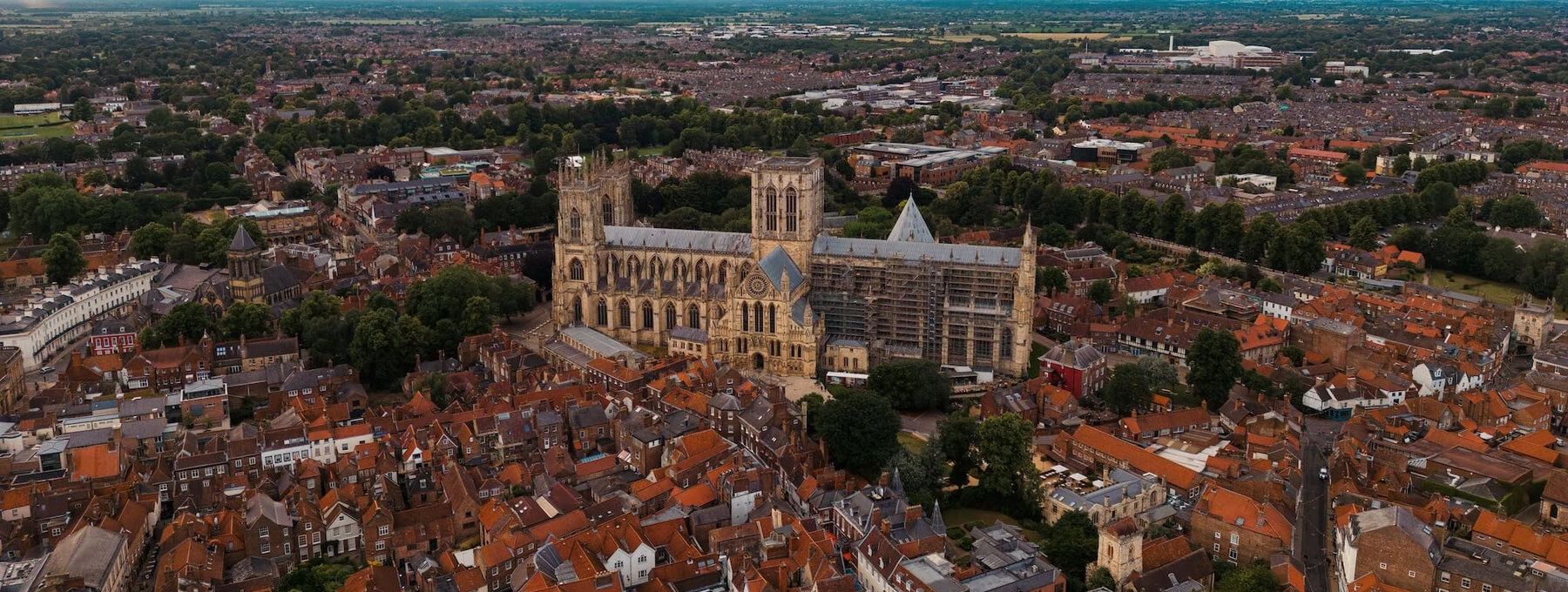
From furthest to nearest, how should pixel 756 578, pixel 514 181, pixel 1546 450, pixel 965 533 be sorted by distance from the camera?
pixel 514 181 < pixel 1546 450 < pixel 965 533 < pixel 756 578

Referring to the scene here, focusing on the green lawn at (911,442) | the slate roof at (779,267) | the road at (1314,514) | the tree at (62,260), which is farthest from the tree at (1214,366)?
the tree at (62,260)

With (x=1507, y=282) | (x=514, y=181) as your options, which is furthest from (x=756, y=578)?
(x=514, y=181)

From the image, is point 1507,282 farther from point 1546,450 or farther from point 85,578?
point 85,578

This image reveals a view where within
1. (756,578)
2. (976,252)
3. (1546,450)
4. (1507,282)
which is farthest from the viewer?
(1507,282)

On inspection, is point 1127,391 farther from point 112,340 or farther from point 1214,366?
point 112,340

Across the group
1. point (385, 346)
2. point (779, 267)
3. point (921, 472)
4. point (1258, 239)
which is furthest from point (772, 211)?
point (1258, 239)

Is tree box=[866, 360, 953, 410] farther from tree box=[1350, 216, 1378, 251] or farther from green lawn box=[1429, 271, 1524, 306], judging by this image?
tree box=[1350, 216, 1378, 251]

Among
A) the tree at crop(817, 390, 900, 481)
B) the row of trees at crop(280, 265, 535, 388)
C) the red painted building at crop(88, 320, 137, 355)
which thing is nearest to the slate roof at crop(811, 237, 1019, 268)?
the tree at crop(817, 390, 900, 481)
